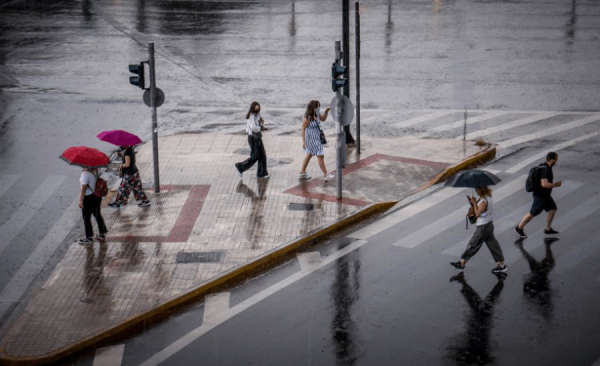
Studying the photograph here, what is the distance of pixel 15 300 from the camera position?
44.4ft

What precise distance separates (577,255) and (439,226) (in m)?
2.54

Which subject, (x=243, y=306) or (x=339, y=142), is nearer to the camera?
(x=243, y=306)

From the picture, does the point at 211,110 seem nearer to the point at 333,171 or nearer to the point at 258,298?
the point at 333,171

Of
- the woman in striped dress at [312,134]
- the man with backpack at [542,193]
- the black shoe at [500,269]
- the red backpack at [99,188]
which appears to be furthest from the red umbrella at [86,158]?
the man with backpack at [542,193]

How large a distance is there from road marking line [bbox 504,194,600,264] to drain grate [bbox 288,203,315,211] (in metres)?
3.81

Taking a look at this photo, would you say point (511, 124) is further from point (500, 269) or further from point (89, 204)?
point (89, 204)

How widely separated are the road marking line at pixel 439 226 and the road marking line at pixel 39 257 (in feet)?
18.8

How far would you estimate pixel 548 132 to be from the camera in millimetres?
22406

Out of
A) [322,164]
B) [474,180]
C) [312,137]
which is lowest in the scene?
[322,164]

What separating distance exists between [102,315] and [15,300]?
181 centimetres

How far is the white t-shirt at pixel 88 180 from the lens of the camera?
15.1 metres

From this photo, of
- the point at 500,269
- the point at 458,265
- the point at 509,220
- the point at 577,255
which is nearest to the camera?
the point at 500,269

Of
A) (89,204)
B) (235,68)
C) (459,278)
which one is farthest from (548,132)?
(89,204)

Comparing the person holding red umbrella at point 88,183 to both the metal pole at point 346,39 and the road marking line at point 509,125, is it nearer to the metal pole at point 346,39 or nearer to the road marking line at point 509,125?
the metal pole at point 346,39
